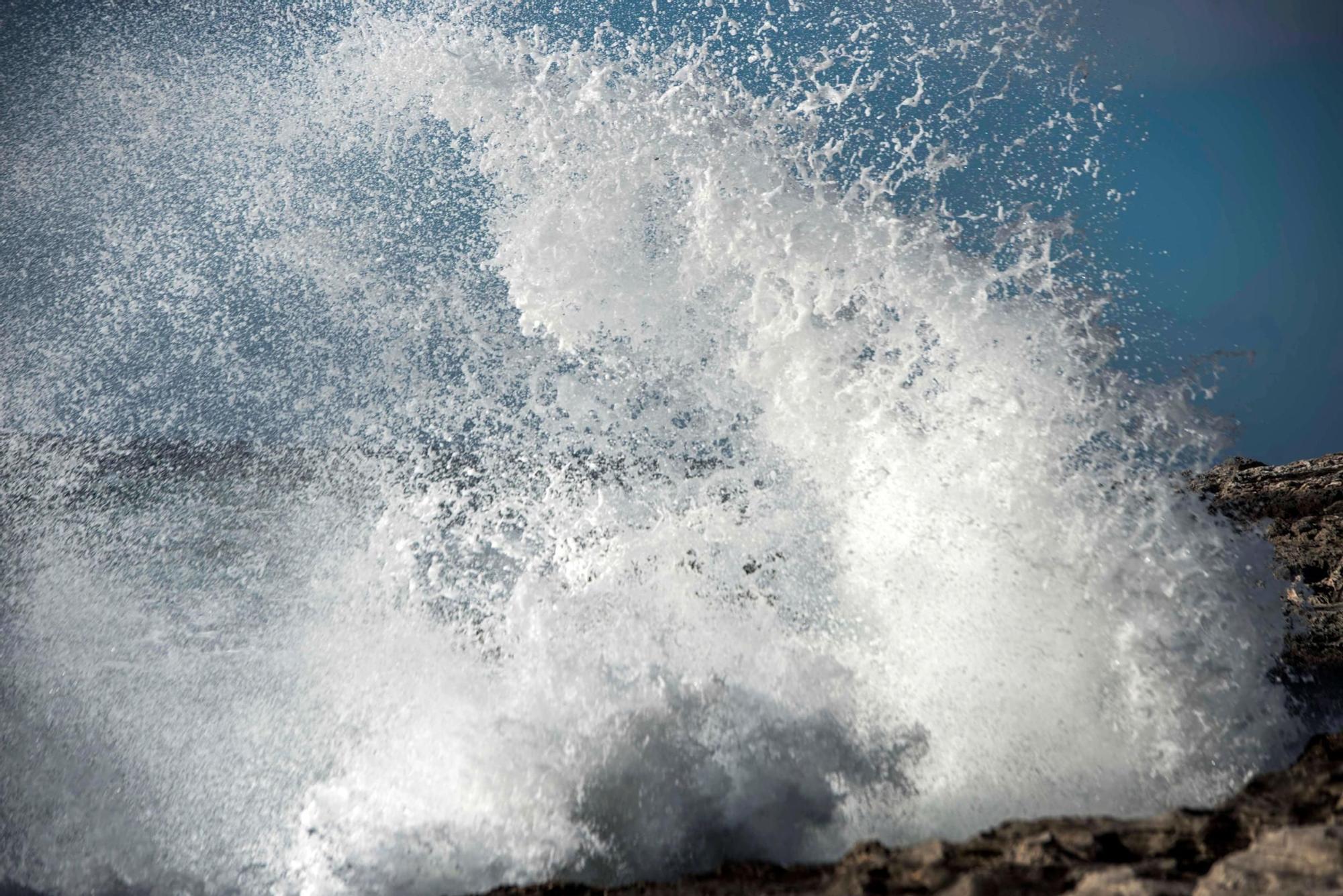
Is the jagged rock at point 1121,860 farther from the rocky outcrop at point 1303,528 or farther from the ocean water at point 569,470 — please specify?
the rocky outcrop at point 1303,528

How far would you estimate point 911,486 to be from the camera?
3.44m

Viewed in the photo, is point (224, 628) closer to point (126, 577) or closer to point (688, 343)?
point (126, 577)

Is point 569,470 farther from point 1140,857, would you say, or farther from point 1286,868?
point 1286,868

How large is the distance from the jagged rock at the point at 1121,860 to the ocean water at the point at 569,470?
7.7 inches

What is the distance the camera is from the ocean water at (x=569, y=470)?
2787 millimetres

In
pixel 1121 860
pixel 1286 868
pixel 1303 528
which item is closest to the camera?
pixel 1286 868

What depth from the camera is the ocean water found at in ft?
9.14

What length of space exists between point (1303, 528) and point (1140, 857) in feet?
7.22

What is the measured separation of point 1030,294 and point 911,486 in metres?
1.29

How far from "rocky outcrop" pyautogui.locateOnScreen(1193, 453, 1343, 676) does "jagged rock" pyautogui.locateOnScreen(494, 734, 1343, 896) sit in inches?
25.7

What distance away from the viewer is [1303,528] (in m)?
3.39

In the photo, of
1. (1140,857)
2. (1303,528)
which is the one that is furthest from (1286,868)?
(1303,528)

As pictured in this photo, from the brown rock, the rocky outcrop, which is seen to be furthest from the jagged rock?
the rocky outcrop

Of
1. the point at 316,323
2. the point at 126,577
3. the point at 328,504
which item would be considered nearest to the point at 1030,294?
the point at 328,504
